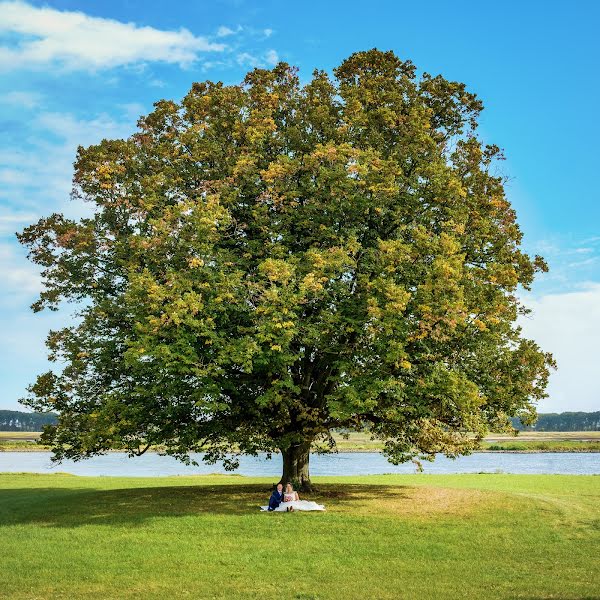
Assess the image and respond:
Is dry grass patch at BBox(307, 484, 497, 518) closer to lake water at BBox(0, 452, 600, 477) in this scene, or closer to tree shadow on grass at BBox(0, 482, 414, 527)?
tree shadow on grass at BBox(0, 482, 414, 527)

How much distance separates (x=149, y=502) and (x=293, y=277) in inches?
401

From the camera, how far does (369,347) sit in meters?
23.0

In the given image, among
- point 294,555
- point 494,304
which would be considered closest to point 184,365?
point 294,555

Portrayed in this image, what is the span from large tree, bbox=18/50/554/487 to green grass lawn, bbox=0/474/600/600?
2.32 m

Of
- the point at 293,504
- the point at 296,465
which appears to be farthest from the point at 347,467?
the point at 293,504

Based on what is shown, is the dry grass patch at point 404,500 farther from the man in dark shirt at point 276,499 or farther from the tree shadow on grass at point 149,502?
the man in dark shirt at point 276,499

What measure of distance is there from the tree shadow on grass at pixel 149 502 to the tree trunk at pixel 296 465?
66 centimetres

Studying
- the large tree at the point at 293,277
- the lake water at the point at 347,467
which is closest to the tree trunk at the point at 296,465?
the large tree at the point at 293,277

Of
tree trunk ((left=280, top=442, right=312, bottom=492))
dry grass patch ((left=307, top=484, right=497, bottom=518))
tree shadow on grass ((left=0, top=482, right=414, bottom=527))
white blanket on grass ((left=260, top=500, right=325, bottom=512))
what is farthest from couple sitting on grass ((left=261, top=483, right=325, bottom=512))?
tree trunk ((left=280, top=442, right=312, bottom=492))

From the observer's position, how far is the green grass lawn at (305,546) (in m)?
14.6

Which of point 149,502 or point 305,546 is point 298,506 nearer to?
point 305,546

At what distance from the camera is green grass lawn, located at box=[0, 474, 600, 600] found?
1465cm

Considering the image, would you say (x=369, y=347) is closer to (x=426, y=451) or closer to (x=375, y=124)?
(x=426, y=451)

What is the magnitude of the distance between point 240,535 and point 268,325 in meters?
6.13
